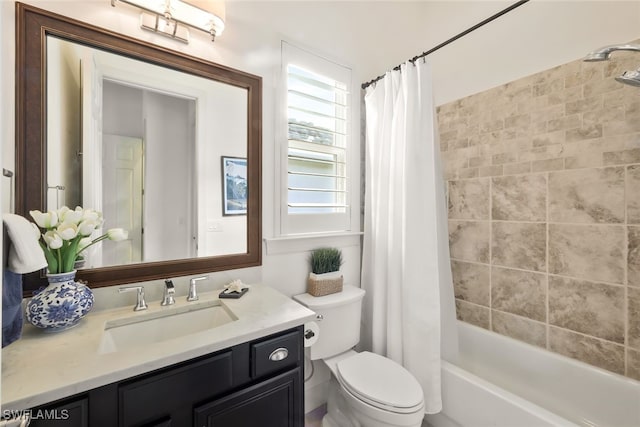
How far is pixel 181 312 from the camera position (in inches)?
47.9

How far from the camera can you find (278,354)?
3.52 feet

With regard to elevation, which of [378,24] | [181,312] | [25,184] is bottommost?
[181,312]

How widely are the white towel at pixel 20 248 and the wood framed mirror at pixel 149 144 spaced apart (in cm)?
26

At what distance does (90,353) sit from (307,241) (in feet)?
3.61

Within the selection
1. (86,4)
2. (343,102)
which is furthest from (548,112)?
(86,4)

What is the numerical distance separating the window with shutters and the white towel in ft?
3.36

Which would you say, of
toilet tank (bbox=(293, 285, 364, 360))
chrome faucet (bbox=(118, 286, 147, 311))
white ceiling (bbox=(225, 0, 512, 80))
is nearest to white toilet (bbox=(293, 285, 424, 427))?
toilet tank (bbox=(293, 285, 364, 360))

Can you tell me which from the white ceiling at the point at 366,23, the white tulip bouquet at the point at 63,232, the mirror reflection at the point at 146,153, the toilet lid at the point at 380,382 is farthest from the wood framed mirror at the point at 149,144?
the toilet lid at the point at 380,382

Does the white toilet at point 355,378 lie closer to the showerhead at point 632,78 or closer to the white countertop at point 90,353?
the white countertop at point 90,353

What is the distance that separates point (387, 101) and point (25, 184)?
1.72 m

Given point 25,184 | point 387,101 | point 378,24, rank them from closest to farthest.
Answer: point 25,184
point 387,101
point 378,24

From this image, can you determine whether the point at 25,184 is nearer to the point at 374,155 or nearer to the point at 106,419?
the point at 106,419

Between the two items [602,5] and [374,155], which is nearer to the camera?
[602,5]

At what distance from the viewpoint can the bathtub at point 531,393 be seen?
4.19 ft
